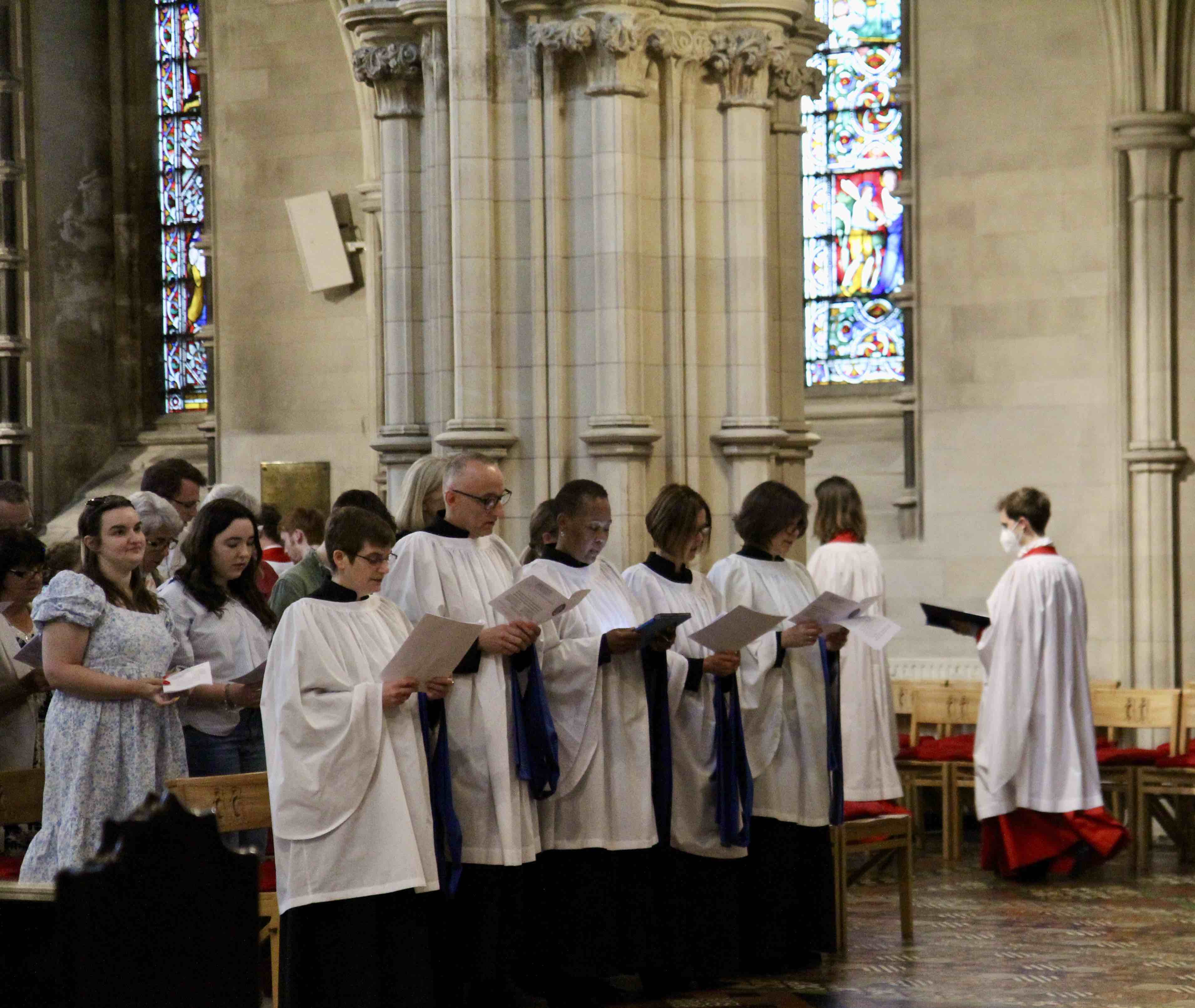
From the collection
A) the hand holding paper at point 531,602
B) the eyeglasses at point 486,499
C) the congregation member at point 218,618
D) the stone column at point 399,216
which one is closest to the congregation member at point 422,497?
the eyeglasses at point 486,499

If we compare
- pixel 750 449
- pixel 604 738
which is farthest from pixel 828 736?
pixel 750 449

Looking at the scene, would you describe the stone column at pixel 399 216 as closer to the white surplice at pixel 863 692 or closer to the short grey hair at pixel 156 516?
the short grey hair at pixel 156 516

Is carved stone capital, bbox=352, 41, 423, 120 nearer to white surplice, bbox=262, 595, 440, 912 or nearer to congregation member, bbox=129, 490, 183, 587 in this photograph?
congregation member, bbox=129, 490, 183, 587

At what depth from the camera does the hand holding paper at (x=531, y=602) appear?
5672 mm

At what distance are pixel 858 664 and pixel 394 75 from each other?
350 centimetres

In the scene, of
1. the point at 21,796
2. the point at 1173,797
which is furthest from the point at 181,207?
the point at 21,796

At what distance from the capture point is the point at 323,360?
14469 mm

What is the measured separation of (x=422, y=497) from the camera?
6.40 meters

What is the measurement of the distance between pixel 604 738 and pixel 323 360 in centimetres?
851

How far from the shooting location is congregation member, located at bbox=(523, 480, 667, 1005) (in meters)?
6.32

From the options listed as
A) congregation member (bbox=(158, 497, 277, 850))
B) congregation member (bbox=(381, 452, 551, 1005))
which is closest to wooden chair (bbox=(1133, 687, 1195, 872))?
congregation member (bbox=(381, 452, 551, 1005))

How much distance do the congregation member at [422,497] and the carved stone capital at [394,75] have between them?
263 centimetres

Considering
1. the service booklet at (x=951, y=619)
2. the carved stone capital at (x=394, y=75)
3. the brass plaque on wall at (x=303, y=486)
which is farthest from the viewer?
the brass plaque on wall at (x=303, y=486)

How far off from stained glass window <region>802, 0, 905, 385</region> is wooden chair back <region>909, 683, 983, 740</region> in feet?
9.90
